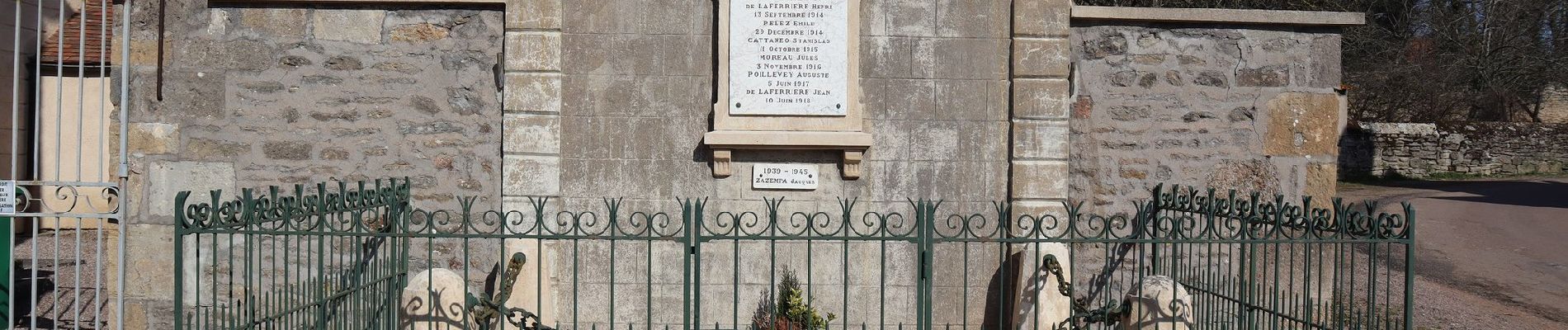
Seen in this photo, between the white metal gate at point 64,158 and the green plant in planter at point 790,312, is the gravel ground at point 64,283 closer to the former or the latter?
the white metal gate at point 64,158

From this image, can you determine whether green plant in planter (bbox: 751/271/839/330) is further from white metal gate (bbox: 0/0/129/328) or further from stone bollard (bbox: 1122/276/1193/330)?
white metal gate (bbox: 0/0/129/328)

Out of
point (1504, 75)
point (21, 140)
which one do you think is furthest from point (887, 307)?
point (1504, 75)

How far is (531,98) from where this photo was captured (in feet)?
19.1

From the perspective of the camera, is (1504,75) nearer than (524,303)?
No

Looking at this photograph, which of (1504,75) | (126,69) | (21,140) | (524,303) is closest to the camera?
(126,69)

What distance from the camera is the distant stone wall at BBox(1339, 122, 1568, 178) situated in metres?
19.5

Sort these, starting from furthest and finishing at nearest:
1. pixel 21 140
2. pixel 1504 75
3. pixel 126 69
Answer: pixel 1504 75 < pixel 21 140 < pixel 126 69

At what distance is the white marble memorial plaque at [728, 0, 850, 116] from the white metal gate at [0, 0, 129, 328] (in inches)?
121

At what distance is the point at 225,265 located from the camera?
19.5ft

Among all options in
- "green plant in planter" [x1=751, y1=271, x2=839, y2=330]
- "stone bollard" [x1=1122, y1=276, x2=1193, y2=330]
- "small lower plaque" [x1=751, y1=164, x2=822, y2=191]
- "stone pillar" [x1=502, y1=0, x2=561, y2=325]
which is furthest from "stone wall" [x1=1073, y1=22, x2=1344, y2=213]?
"stone pillar" [x1=502, y1=0, x2=561, y2=325]

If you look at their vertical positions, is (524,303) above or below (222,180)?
below

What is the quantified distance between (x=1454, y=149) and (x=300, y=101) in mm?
20830

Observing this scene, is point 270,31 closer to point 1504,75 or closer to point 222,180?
point 222,180

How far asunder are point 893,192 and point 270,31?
139 inches
